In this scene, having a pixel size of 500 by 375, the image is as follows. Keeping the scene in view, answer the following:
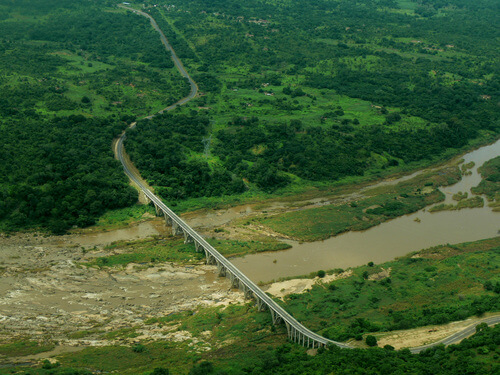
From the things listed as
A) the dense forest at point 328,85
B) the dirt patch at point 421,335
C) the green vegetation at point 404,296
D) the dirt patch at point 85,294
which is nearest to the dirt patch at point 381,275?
the green vegetation at point 404,296

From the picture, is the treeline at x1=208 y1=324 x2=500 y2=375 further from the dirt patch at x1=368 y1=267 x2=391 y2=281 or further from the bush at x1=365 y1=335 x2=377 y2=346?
the dirt patch at x1=368 y1=267 x2=391 y2=281

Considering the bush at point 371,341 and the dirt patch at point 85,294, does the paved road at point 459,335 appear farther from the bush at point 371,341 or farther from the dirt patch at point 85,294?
the dirt patch at point 85,294

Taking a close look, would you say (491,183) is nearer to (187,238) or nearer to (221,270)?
(221,270)

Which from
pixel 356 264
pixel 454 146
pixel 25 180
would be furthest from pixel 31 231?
pixel 454 146

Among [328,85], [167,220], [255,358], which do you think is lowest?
[255,358]

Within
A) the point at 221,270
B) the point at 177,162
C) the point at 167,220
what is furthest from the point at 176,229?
the point at 177,162
